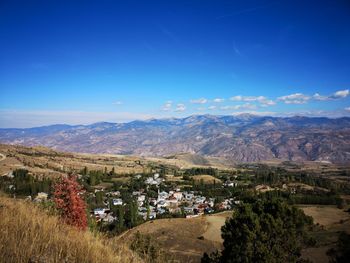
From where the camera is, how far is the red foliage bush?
439 inches

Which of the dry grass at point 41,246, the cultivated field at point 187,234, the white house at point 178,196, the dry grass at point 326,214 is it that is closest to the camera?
the dry grass at point 41,246

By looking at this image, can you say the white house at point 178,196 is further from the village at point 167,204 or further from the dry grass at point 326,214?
the dry grass at point 326,214

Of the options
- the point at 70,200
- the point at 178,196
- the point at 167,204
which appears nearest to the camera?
the point at 70,200

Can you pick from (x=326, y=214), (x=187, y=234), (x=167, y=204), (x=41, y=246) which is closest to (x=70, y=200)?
(x=41, y=246)

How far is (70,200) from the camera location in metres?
11.9

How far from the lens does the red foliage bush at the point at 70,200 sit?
1114cm

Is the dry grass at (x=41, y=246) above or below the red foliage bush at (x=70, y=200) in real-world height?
above

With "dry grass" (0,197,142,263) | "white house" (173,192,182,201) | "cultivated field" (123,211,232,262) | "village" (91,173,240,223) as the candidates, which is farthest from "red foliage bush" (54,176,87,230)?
"white house" (173,192,182,201)

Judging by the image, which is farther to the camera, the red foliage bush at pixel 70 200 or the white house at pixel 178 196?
the white house at pixel 178 196

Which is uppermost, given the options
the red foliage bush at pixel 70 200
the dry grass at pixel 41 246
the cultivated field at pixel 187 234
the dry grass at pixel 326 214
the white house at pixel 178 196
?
the dry grass at pixel 41 246

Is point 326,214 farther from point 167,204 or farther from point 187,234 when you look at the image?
point 167,204

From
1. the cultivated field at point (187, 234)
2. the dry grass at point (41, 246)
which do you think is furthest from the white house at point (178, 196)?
the dry grass at point (41, 246)

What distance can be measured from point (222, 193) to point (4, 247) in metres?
116

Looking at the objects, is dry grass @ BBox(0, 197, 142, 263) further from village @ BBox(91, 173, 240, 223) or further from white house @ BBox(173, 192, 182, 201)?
white house @ BBox(173, 192, 182, 201)
